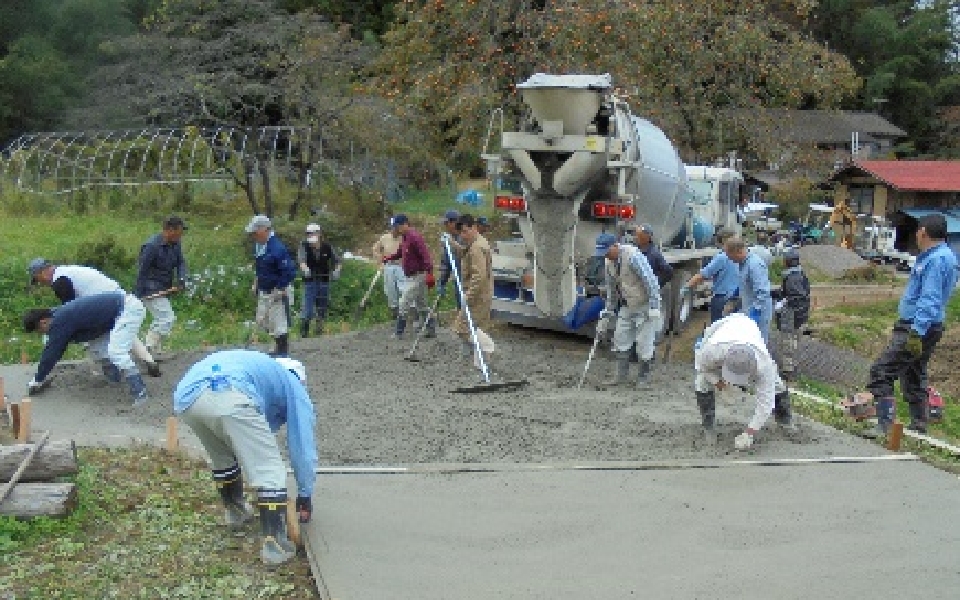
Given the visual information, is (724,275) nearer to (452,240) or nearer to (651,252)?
(651,252)

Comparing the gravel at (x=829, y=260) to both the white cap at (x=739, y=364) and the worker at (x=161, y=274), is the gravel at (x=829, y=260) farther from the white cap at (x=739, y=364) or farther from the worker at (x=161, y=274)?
the white cap at (x=739, y=364)

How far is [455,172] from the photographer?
30.9 m

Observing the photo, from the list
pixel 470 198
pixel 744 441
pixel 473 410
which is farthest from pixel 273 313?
pixel 470 198

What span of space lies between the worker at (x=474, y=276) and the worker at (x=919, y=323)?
13.7 feet

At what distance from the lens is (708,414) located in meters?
8.20

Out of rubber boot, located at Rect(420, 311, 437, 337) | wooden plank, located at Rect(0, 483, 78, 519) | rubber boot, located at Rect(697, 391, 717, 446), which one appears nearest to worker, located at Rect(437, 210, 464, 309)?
rubber boot, located at Rect(420, 311, 437, 337)

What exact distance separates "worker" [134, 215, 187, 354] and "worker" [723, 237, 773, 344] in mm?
5739

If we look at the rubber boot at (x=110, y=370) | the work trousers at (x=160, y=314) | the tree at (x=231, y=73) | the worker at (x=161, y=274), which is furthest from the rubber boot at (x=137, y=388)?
the tree at (x=231, y=73)

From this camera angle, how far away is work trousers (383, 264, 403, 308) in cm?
1364

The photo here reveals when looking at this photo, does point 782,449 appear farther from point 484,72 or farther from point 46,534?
point 484,72

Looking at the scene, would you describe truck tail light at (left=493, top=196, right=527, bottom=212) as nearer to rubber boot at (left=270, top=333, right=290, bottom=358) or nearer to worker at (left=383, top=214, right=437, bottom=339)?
worker at (left=383, top=214, right=437, bottom=339)

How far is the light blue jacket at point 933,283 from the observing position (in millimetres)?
8398

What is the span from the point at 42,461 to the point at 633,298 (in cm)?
613

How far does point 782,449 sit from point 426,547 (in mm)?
3483
